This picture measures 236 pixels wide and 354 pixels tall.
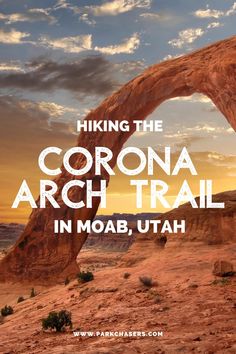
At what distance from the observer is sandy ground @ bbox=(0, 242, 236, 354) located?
10.0 m

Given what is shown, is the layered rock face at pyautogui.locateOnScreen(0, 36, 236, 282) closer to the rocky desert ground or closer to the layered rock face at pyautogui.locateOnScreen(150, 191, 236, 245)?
the rocky desert ground

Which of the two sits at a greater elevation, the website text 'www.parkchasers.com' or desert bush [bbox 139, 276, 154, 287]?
desert bush [bbox 139, 276, 154, 287]

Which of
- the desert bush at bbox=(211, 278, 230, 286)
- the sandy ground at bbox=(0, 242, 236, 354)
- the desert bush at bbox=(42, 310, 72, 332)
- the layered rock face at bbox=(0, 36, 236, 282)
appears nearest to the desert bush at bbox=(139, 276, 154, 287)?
the sandy ground at bbox=(0, 242, 236, 354)

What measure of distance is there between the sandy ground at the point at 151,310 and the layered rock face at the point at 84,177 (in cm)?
962

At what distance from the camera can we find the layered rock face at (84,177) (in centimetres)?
3075

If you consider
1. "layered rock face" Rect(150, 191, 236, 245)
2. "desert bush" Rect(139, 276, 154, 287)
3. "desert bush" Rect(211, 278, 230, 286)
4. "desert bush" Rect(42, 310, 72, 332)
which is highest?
"layered rock face" Rect(150, 191, 236, 245)

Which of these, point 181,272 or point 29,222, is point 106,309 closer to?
Answer: point 181,272

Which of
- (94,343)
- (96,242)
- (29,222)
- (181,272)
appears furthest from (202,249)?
(96,242)

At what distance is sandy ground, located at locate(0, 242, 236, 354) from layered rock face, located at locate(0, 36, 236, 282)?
962 centimetres

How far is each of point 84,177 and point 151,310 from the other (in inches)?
795

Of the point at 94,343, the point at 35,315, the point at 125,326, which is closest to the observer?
the point at 94,343

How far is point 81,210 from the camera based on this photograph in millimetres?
32969

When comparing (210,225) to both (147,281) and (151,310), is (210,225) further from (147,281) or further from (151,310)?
(151,310)

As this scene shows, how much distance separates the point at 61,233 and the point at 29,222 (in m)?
3.13
